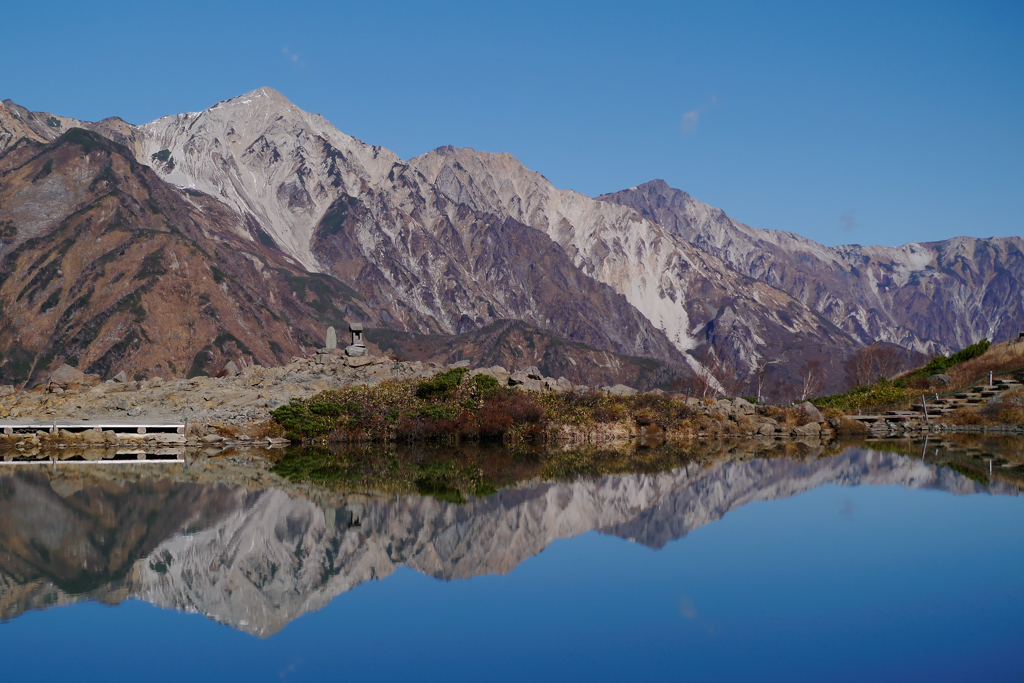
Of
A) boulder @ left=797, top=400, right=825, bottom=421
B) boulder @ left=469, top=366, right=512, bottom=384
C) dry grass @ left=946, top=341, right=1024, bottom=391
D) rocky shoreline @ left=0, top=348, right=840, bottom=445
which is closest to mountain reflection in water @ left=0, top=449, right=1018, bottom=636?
rocky shoreline @ left=0, top=348, right=840, bottom=445

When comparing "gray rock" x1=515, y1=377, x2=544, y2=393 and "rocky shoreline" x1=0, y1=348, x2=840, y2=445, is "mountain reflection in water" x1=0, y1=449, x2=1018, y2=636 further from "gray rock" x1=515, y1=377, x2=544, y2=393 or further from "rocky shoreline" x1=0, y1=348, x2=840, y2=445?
"gray rock" x1=515, y1=377, x2=544, y2=393

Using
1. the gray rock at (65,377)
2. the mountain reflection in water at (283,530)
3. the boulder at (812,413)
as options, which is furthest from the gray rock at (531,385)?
the gray rock at (65,377)

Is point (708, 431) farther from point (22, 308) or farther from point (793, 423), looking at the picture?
point (22, 308)

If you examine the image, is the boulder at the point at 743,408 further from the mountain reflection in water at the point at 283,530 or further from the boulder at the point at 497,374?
the mountain reflection in water at the point at 283,530

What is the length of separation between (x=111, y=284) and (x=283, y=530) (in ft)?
425

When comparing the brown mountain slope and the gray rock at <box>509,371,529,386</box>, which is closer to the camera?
the gray rock at <box>509,371,529,386</box>

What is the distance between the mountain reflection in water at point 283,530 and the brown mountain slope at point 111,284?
10584 centimetres

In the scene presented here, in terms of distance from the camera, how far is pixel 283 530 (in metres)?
19.9

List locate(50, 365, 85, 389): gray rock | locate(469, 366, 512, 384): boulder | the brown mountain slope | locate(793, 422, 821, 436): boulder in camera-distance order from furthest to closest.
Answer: the brown mountain slope < locate(50, 365, 85, 389): gray rock < locate(793, 422, 821, 436): boulder < locate(469, 366, 512, 384): boulder

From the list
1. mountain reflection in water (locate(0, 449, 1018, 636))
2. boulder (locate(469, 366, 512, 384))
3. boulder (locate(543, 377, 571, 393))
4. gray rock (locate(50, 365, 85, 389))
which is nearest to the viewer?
mountain reflection in water (locate(0, 449, 1018, 636))

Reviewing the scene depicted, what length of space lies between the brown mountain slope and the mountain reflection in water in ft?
347

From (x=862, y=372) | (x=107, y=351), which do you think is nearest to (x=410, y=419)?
(x=862, y=372)

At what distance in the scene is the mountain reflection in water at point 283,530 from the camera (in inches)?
610

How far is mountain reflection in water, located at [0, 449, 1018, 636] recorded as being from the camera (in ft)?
50.9
